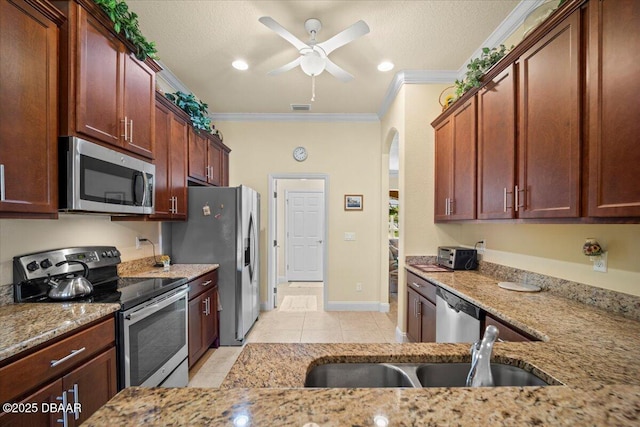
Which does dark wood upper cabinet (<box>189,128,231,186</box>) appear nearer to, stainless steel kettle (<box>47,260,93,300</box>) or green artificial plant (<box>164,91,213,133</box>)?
green artificial plant (<box>164,91,213,133</box>)

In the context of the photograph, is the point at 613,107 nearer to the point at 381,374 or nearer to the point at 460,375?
the point at 460,375

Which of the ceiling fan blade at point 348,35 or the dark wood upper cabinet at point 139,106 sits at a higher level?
the ceiling fan blade at point 348,35

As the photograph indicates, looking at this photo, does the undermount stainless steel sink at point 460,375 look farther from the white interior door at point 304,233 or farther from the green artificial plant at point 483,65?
the white interior door at point 304,233

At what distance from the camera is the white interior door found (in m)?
6.25

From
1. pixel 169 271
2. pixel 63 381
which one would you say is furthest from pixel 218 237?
pixel 63 381

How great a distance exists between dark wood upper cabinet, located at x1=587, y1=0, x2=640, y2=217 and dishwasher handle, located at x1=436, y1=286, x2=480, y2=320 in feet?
2.65

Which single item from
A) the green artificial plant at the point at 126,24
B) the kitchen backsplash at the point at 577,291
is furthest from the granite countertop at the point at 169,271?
the kitchen backsplash at the point at 577,291

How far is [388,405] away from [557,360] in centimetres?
73

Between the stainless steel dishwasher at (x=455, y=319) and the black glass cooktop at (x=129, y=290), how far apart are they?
2073 mm

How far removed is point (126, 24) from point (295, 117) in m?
2.54

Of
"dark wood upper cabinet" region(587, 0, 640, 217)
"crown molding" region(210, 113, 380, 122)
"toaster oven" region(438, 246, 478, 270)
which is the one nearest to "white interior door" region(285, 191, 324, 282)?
"crown molding" region(210, 113, 380, 122)

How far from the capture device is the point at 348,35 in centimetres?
196

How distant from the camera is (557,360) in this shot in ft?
3.02

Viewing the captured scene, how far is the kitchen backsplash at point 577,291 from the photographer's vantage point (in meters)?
1.41
